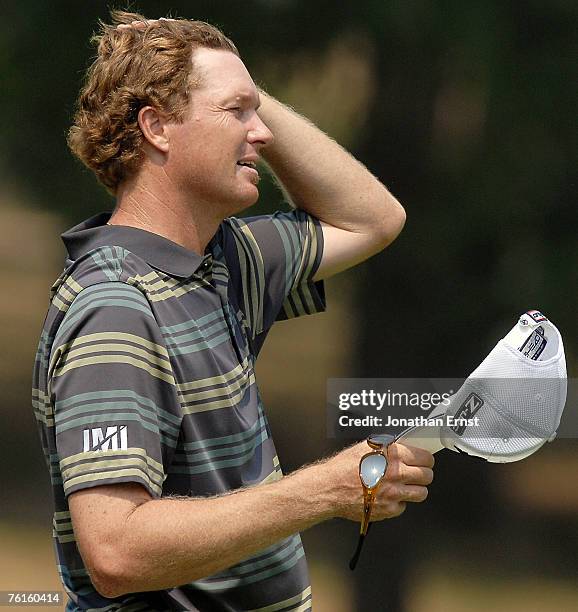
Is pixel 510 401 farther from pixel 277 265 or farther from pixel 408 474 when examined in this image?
pixel 277 265

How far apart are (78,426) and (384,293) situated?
1900mm

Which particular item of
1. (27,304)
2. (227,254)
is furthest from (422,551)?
(227,254)

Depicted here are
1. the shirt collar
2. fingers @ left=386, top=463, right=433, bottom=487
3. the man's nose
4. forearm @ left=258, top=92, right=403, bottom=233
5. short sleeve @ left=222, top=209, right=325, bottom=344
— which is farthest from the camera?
forearm @ left=258, top=92, right=403, bottom=233

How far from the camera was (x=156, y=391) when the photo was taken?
1.85m

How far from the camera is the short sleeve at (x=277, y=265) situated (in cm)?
232

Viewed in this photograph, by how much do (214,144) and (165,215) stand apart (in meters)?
0.16

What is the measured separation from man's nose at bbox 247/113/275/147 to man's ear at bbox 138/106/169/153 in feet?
0.52

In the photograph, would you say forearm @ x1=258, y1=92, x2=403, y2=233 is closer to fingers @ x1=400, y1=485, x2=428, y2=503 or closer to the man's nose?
the man's nose

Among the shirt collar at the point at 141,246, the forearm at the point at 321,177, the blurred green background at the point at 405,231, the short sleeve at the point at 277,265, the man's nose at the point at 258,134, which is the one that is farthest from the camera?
the blurred green background at the point at 405,231

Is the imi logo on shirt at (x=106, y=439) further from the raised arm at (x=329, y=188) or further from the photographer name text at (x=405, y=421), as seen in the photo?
the raised arm at (x=329, y=188)

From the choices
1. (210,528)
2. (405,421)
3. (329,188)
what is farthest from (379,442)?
(405,421)

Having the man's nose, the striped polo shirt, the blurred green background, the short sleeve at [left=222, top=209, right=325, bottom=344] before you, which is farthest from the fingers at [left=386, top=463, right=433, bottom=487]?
the blurred green background

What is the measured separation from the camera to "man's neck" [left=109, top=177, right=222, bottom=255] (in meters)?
2.13

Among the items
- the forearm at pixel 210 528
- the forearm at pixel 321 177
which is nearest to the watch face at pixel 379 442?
the forearm at pixel 210 528
